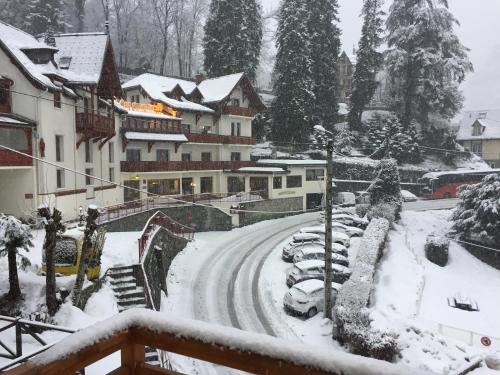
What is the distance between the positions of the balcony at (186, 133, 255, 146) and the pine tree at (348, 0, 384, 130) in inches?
792

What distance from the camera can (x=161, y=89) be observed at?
43.1m

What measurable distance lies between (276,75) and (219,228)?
29435mm

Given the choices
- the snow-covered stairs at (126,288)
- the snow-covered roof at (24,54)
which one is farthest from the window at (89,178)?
the snow-covered stairs at (126,288)

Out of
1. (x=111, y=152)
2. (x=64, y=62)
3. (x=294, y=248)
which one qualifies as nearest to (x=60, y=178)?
(x=111, y=152)

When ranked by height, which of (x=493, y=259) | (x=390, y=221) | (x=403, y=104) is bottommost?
(x=493, y=259)

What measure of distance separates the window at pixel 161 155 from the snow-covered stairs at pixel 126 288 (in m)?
22.6

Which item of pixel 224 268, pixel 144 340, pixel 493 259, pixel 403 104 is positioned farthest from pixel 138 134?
pixel 403 104

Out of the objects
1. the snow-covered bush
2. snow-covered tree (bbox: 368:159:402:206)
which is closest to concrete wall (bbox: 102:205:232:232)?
snow-covered tree (bbox: 368:159:402:206)

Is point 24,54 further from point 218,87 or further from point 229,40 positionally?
point 229,40

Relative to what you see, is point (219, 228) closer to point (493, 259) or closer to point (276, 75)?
point (493, 259)

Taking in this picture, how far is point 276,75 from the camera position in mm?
56562

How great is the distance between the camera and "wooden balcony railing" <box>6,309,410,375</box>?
5.96 ft

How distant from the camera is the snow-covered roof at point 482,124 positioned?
63844 mm

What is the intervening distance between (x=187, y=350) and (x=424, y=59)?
192 feet
